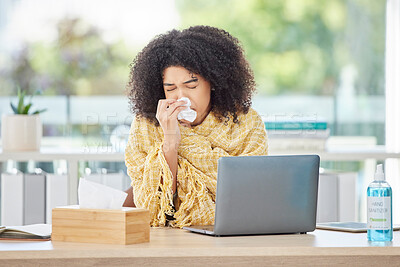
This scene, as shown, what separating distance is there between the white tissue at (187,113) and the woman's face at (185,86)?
0.03 meters

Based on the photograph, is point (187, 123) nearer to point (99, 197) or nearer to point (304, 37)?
point (99, 197)

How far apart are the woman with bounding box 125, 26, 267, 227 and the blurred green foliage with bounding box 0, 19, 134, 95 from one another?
4.67ft

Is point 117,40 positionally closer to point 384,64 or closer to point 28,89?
point 28,89

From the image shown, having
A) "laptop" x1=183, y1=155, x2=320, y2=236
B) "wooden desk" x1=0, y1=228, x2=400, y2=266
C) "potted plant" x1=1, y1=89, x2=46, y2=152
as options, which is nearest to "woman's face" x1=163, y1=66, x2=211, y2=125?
"laptop" x1=183, y1=155, x2=320, y2=236

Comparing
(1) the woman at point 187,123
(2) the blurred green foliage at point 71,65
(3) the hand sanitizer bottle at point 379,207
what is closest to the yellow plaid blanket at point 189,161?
(1) the woman at point 187,123

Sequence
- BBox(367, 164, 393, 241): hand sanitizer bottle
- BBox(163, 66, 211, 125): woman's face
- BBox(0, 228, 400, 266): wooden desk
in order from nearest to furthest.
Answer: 1. BBox(0, 228, 400, 266): wooden desk
2. BBox(367, 164, 393, 241): hand sanitizer bottle
3. BBox(163, 66, 211, 125): woman's face

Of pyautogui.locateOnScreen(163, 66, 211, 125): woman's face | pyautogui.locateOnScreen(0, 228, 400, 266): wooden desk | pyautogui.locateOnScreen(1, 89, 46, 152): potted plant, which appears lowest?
pyautogui.locateOnScreen(0, 228, 400, 266): wooden desk

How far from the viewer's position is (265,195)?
5.57 feet

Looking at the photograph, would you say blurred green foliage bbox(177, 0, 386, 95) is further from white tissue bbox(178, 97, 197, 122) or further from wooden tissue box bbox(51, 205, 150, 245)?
wooden tissue box bbox(51, 205, 150, 245)

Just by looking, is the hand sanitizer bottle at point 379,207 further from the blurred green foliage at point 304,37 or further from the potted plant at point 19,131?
the blurred green foliage at point 304,37

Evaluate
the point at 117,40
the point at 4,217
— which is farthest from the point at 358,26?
the point at 4,217

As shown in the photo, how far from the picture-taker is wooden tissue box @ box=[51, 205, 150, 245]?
1572 millimetres

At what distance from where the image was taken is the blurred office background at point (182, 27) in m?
3.84

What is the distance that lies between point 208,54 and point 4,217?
1.62 metres
